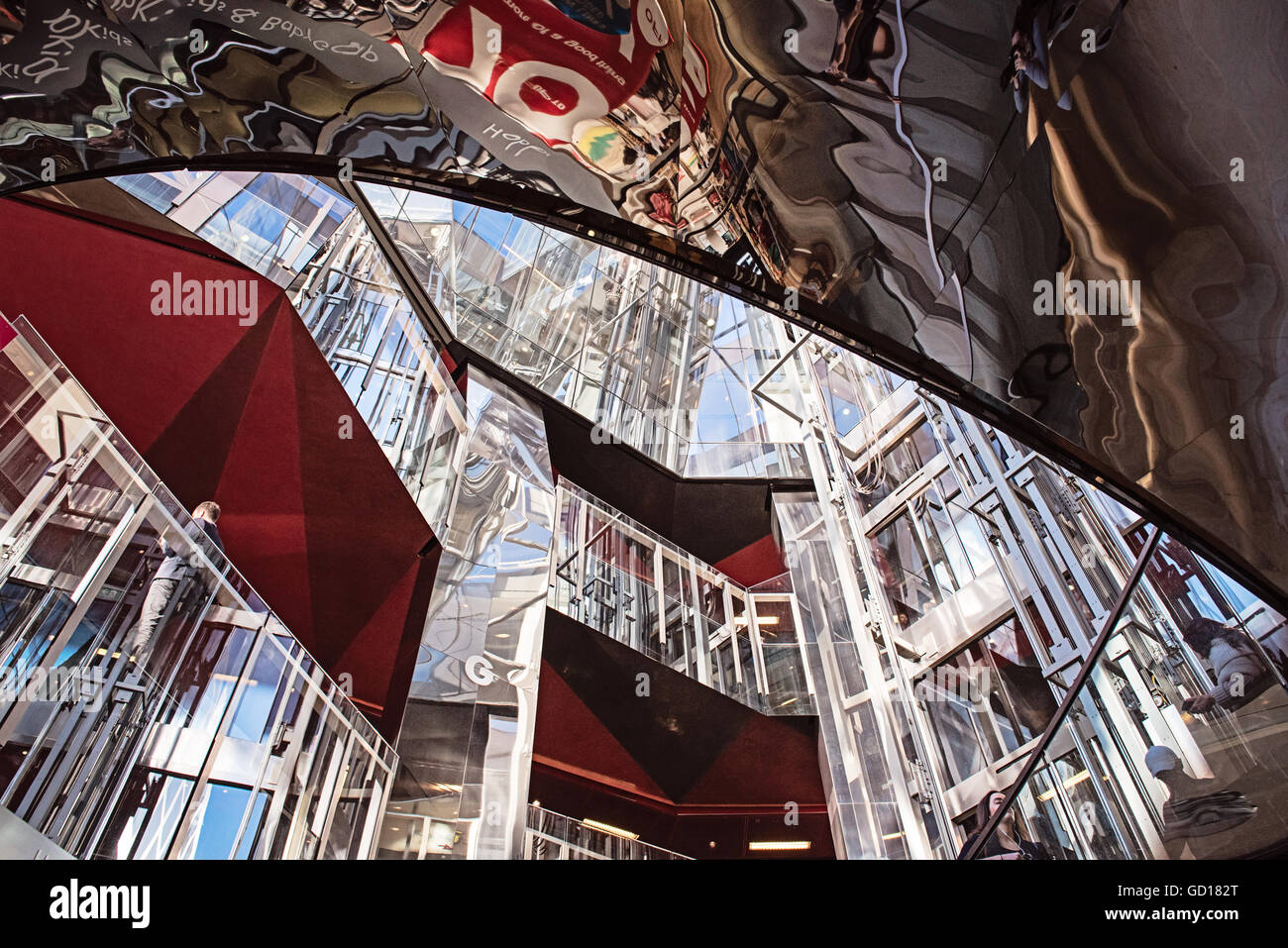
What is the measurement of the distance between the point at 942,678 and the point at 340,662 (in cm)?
631

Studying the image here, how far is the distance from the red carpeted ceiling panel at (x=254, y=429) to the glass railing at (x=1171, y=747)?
6.06 meters

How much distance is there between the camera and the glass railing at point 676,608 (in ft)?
31.0

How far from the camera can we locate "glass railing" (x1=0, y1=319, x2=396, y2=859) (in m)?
2.96

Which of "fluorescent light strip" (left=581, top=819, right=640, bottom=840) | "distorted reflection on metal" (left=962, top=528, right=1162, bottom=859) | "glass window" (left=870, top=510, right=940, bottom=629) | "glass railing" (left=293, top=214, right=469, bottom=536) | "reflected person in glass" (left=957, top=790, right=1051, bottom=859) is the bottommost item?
"reflected person in glass" (left=957, top=790, right=1051, bottom=859)

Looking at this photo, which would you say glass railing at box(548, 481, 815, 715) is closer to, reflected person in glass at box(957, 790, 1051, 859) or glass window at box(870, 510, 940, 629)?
glass window at box(870, 510, 940, 629)

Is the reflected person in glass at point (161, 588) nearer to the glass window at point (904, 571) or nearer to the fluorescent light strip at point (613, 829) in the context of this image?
the fluorescent light strip at point (613, 829)

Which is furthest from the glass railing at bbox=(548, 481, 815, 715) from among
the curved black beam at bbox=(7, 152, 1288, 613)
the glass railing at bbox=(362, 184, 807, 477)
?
the curved black beam at bbox=(7, 152, 1288, 613)

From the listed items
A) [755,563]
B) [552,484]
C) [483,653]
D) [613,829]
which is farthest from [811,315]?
[755,563]

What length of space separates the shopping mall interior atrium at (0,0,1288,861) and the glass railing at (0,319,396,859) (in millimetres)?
22

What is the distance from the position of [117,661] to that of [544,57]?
3.05 meters

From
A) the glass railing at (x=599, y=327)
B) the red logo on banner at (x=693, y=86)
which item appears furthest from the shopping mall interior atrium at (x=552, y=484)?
the glass railing at (x=599, y=327)

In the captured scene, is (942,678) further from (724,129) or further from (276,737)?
(724,129)

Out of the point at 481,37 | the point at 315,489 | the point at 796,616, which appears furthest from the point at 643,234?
the point at 796,616

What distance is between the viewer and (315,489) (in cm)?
801
